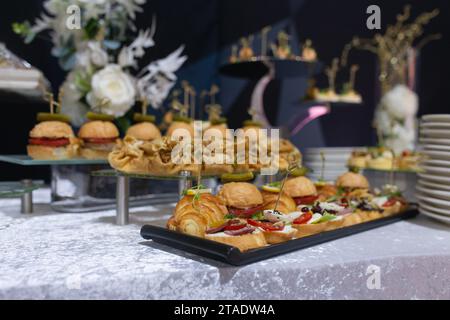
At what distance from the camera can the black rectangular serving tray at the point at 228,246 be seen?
33.1 inches

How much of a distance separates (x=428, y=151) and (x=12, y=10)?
1738mm

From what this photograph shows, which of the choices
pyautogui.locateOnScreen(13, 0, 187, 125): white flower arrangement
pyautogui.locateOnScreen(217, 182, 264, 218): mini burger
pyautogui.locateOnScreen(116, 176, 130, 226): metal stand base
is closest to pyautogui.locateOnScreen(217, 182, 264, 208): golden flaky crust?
pyautogui.locateOnScreen(217, 182, 264, 218): mini burger

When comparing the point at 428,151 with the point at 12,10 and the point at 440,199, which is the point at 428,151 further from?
the point at 12,10

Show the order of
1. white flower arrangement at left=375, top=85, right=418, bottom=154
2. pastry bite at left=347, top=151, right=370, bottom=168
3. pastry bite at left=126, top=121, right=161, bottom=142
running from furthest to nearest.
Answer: white flower arrangement at left=375, top=85, right=418, bottom=154
pastry bite at left=347, top=151, right=370, bottom=168
pastry bite at left=126, top=121, right=161, bottom=142

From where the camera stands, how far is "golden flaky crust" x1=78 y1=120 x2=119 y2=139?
4.88 feet

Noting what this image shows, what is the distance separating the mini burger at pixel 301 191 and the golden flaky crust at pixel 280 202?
42 millimetres

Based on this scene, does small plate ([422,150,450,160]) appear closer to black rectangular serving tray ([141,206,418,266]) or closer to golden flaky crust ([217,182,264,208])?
black rectangular serving tray ([141,206,418,266])

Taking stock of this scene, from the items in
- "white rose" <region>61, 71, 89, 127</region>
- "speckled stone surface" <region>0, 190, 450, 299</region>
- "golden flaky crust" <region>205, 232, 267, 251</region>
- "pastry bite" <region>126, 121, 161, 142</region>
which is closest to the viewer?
"speckled stone surface" <region>0, 190, 450, 299</region>

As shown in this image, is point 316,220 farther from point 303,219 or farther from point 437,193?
point 437,193

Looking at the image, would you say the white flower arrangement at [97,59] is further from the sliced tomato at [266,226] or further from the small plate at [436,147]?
the small plate at [436,147]

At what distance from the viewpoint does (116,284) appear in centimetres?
78

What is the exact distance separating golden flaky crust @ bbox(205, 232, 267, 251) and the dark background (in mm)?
1735

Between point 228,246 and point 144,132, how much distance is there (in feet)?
2.68

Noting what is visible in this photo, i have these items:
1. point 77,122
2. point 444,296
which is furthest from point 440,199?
point 77,122
